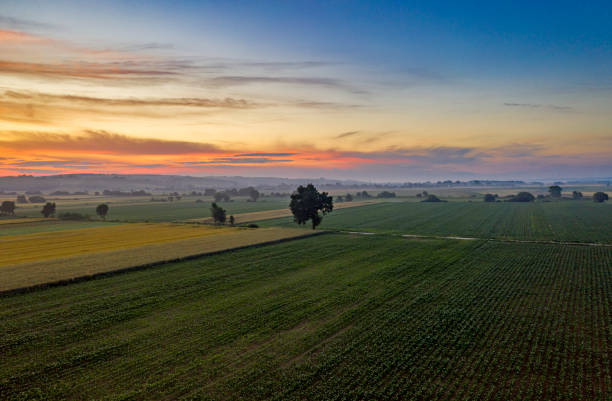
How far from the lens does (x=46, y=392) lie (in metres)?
15.5

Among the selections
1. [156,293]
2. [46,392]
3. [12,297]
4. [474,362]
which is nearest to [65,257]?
[12,297]

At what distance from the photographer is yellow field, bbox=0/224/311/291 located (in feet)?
113

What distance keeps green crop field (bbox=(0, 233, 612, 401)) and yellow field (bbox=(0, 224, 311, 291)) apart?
439 cm

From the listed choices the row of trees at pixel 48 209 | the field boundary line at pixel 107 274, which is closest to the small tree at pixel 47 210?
the row of trees at pixel 48 209

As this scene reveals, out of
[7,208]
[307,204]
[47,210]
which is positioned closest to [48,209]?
[47,210]

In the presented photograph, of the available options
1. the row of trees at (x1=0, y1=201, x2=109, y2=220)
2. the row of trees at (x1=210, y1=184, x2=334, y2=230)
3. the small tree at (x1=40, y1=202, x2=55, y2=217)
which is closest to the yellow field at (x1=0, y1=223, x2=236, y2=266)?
the row of trees at (x1=210, y1=184, x2=334, y2=230)

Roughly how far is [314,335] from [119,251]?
3817 cm

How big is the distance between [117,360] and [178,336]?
3.71m

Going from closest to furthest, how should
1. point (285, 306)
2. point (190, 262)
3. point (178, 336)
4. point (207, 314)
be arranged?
point (178, 336) < point (207, 314) < point (285, 306) < point (190, 262)

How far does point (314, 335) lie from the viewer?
21500 millimetres

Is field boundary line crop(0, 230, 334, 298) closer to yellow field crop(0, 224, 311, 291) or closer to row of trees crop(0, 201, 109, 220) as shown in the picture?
yellow field crop(0, 224, 311, 291)

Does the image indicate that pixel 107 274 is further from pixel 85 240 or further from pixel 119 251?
pixel 85 240

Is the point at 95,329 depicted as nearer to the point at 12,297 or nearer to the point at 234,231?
the point at 12,297

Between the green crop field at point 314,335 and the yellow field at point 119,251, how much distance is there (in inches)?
173
